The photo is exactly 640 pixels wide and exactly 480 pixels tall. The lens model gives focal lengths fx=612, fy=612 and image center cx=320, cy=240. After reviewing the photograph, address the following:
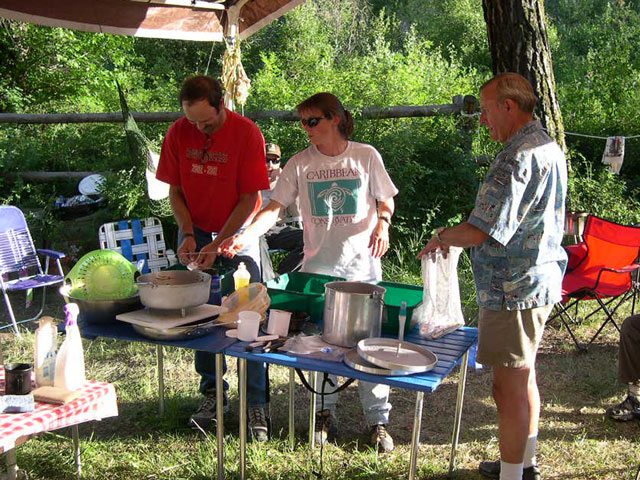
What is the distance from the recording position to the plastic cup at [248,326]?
2361mm

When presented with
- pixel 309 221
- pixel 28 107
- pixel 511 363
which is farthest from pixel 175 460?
pixel 28 107

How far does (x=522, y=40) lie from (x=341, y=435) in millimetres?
3339

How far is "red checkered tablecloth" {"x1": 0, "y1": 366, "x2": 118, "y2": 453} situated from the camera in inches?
78.6

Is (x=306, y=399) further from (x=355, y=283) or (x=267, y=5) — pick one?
(x=267, y=5)

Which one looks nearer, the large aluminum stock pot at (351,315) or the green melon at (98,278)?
the large aluminum stock pot at (351,315)

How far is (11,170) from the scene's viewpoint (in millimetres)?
7078

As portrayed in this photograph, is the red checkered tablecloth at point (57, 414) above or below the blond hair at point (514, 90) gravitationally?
below

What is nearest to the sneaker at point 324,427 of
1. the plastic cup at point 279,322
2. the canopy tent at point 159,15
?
the plastic cup at point 279,322

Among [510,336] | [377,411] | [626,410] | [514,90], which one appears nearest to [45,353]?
[377,411]

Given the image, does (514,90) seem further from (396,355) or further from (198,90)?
(198,90)

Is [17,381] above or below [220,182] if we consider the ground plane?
below

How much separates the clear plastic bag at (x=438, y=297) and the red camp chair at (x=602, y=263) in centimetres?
248

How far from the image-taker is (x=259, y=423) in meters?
3.15

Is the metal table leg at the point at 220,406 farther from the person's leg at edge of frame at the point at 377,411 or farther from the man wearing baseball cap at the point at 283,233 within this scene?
A: the man wearing baseball cap at the point at 283,233
